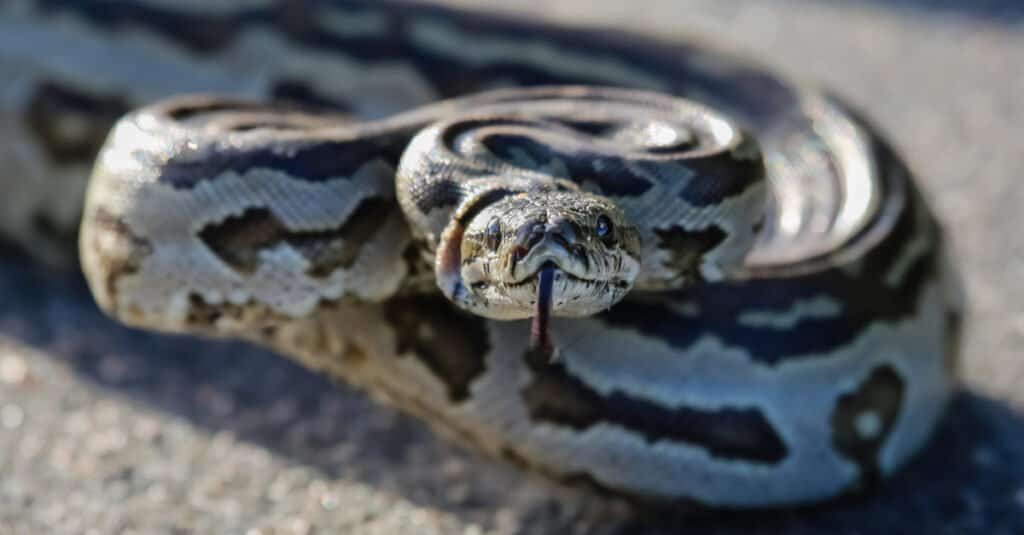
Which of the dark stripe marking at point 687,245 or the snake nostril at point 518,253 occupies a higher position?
the snake nostril at point 518,253

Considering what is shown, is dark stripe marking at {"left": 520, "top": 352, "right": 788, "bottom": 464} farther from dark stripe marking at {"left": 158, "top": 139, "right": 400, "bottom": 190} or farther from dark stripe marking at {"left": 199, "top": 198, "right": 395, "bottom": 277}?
dark stripe marking at {"left": 158, "top": 139, "right": 400, "bottom": 190}

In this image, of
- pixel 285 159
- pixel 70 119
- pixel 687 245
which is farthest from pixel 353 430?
pixel 70 119

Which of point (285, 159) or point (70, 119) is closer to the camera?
point (285, 159)

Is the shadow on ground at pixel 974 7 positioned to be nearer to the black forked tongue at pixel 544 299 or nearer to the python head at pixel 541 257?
the python head at pixel 541 257

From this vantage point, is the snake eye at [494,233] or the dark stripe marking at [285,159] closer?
the snake eye at [494,233]

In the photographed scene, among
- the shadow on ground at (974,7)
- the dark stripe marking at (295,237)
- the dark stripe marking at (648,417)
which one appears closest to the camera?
the dark stripe marking at (295,237)

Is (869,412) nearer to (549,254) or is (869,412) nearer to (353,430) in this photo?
(549,254)

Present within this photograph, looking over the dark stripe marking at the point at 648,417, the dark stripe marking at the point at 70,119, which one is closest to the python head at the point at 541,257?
the dark stripe marking at the point at 648,417

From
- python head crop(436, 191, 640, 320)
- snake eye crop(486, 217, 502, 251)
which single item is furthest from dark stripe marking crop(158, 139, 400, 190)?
snake eye crop(486, 217, 502, 251)
